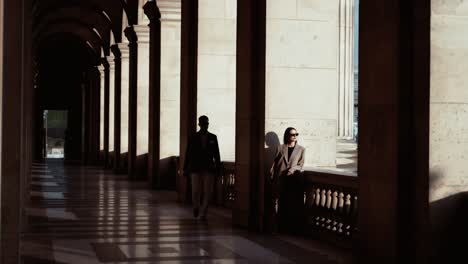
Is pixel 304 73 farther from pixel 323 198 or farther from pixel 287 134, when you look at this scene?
pixel 323 198

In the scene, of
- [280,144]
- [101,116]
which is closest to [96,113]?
[101,116]

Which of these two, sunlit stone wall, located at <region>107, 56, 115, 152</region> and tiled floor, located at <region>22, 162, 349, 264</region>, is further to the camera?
sunlit stone wall, located at <region>107, 56, 115, 152</region>

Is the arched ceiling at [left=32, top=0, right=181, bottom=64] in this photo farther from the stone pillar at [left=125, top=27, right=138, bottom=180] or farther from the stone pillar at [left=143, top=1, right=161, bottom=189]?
the stone pillar at [left=143, top=1, right=161, bottom=189]

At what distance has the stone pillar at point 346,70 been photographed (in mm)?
21406

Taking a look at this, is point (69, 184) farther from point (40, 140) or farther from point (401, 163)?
point (40, 140)

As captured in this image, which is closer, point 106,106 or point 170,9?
point 170,9

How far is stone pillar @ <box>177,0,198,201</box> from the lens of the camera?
59.1 ft

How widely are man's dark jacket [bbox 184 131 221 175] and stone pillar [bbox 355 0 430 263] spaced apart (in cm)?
552

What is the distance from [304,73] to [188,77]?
5.89m

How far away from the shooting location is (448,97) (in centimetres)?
792

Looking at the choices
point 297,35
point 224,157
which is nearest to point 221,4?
point 224,157

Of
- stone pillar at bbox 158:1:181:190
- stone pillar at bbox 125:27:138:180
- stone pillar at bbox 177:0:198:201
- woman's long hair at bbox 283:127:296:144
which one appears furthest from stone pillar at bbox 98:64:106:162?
woman's long hair at bbox 283:127:296:144

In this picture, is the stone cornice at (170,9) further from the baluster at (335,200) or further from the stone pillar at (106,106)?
the stone pillar at (106,106)

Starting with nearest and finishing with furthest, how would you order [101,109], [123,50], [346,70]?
[346,70] → [123,50] → [101,109]
